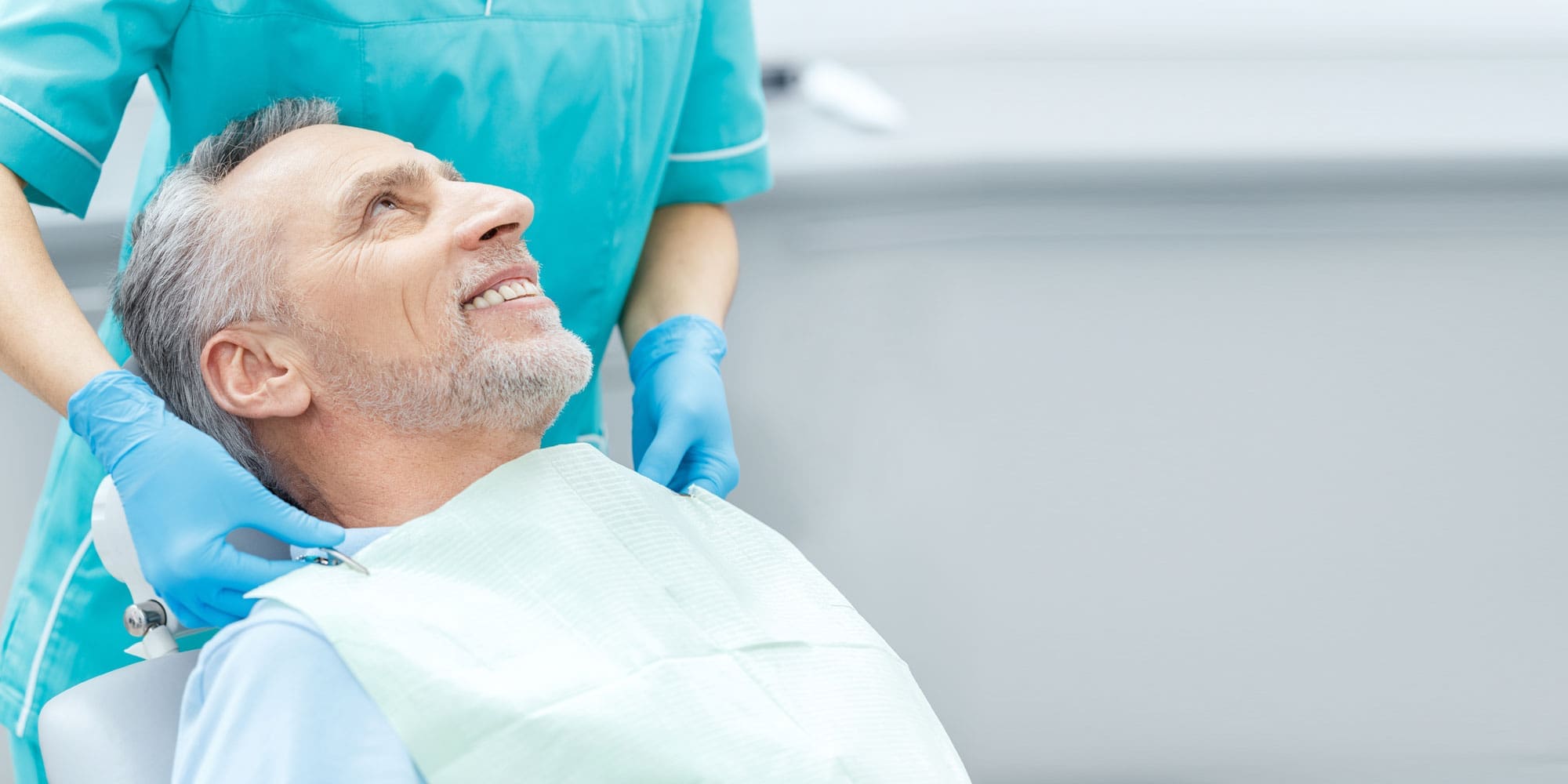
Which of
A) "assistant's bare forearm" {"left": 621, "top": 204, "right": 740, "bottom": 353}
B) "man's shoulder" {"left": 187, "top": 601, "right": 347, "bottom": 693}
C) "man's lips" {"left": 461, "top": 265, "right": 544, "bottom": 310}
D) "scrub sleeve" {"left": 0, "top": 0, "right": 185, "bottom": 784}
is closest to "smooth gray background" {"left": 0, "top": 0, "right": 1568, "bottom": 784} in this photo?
"assistant's bare forearm" {"left": 621, "top": 204, "right": 740, "bottom": 353}

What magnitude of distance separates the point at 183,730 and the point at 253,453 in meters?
0.27

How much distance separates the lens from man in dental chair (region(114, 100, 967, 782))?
1.09 m

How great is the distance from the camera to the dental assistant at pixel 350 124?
1019 mm

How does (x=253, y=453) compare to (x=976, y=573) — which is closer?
(x=253, y=453)

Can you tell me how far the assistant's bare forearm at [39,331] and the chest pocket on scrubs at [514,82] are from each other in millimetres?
194

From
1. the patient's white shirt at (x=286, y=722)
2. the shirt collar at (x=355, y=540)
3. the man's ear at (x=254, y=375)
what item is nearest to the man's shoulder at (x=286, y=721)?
the patient's white shirt at (x=286, y=722)

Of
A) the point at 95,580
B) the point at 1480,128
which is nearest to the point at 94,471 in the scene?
the point at 95,580

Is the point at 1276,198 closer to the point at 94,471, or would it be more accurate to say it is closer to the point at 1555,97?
the point at 1555,97

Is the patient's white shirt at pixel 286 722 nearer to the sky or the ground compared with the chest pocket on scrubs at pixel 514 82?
nearer to the ground

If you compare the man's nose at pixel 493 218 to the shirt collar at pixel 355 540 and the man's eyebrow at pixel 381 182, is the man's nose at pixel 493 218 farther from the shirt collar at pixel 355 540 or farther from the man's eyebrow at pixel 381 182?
the shirt collar at pixel 355 540

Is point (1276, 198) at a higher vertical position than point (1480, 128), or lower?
lower

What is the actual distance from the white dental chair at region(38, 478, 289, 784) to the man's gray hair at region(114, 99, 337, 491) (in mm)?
98

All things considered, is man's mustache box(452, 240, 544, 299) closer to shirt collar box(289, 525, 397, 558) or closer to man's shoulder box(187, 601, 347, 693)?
shirt collar box(289, 525, 397, 558)

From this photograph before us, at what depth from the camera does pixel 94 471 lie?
3.89 feet
